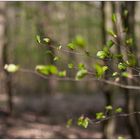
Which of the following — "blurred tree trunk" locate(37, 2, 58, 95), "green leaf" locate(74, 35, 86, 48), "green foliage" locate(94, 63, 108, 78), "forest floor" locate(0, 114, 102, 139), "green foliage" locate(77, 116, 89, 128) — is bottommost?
"forest floor" locate(0, 114, 102, 139)

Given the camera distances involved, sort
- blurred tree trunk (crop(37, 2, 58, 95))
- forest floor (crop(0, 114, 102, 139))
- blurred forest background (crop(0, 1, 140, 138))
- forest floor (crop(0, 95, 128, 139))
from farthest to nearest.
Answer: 1. blurred tree trunk (crop(37, 2, 58, 95))
2. forest floor (crop(0, 95, 128, 139))
3. forest floor (crop(0, 114, 102, 139))
4. blurred forest background (crop(0, 1, 140, 138))

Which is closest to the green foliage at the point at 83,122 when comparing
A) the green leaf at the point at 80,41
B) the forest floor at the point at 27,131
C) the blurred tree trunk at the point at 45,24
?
the green leaf at the point at 80,41

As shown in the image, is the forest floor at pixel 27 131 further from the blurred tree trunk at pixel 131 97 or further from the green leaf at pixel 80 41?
the green leaf at pixel 80 41

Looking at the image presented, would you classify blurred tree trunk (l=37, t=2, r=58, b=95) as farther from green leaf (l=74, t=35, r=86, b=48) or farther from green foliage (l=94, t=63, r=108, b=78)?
green leaf (l=74, t=35, r=86, b=48)

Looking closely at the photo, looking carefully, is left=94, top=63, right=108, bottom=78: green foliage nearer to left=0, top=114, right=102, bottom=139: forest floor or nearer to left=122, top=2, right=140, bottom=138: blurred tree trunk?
left=122, top=2, right=140, bottom=138: blurred tree trunk

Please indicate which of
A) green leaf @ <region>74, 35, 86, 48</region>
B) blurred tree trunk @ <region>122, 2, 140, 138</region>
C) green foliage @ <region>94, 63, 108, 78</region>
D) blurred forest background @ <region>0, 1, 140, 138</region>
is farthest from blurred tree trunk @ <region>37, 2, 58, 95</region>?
green leaf @ <region>74, 35, 86, 48</region>

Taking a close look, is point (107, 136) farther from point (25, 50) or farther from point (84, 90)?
point (84, 90)

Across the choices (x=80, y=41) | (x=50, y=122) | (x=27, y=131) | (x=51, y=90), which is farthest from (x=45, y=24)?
(x=80, y=41)

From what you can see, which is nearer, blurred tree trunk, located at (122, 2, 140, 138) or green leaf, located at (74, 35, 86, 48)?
green leaf, located at (74, 35, 86, 48)

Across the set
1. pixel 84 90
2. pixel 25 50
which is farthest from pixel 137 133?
pixel 84 90

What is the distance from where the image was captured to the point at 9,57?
13.9m

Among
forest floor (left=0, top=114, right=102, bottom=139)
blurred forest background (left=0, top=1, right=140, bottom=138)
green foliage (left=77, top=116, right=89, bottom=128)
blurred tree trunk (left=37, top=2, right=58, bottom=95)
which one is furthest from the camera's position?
blurred tree trunk (left=37, top=2, right=58, bottom=95)

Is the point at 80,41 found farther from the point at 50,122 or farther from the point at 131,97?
the point at 50,122

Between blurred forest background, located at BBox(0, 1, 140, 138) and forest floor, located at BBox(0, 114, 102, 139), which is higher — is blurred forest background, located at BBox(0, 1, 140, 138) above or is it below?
above
